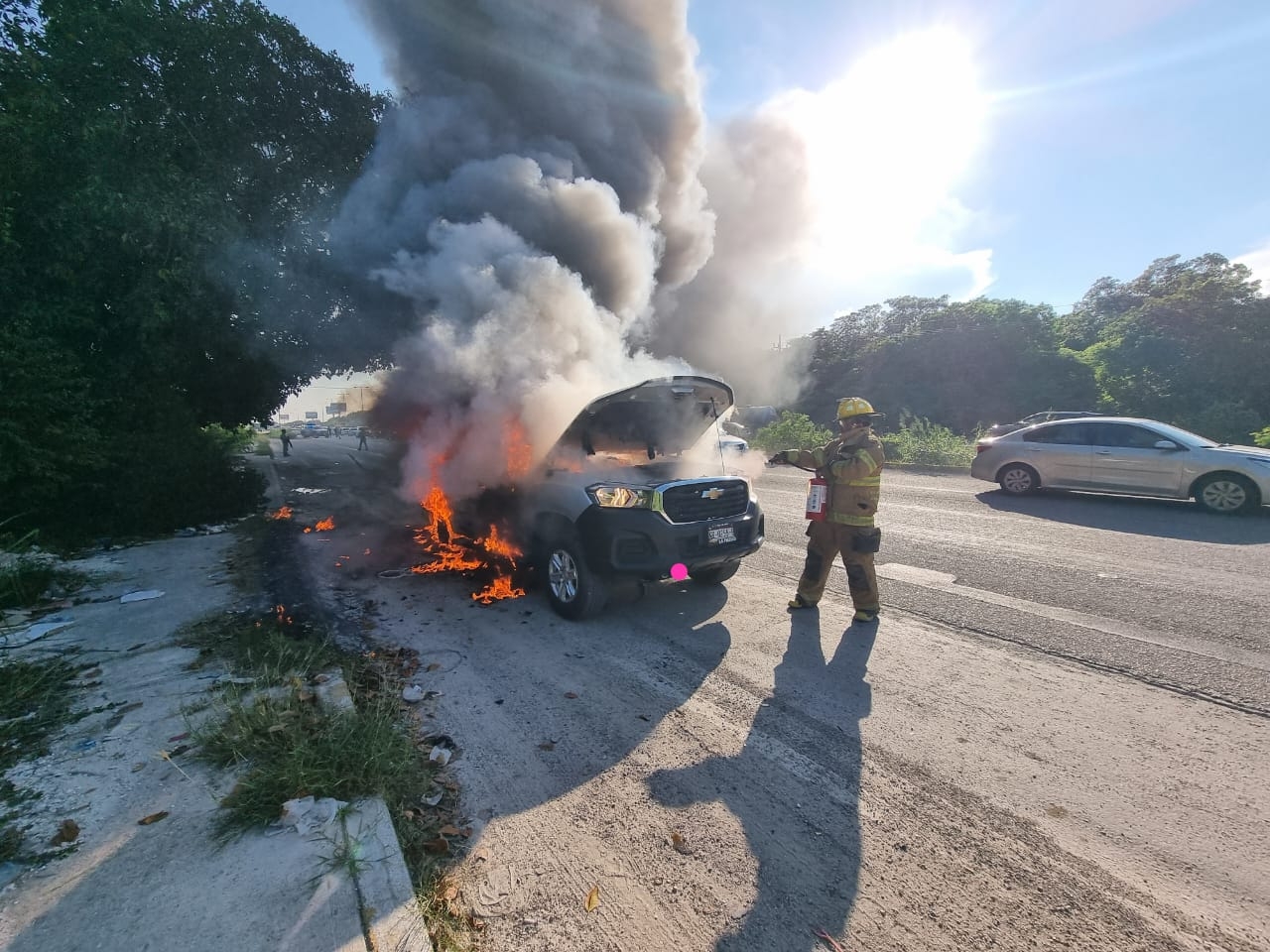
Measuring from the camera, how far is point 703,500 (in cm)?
473

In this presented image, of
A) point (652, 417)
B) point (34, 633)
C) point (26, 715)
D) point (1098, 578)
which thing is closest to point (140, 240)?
point (34, 633)

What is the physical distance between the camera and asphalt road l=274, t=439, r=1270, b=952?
2.06 meters

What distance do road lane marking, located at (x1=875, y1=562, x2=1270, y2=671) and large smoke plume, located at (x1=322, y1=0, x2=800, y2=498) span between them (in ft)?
11.6

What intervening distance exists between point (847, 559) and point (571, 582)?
225cm

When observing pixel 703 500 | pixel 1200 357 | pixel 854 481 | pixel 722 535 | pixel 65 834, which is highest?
pixel 1200 357

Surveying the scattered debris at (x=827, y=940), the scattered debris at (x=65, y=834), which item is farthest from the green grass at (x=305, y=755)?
the scattered debris at (x=827, y=940)

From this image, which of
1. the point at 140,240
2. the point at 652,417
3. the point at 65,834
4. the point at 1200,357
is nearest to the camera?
the point at 65,834

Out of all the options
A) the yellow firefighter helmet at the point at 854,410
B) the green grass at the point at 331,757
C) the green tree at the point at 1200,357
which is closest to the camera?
the green grass at the point at 331,757

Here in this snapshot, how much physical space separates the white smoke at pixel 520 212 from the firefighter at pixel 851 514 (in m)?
2.33

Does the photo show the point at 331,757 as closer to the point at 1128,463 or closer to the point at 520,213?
the point at 520,213

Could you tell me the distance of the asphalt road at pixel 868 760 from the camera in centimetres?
206

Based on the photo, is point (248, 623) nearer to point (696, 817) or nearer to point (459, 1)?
point (696, 817)

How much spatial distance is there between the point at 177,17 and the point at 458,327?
7311mm

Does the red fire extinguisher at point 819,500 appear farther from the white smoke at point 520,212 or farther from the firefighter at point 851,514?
the white smoke at point 520,212
